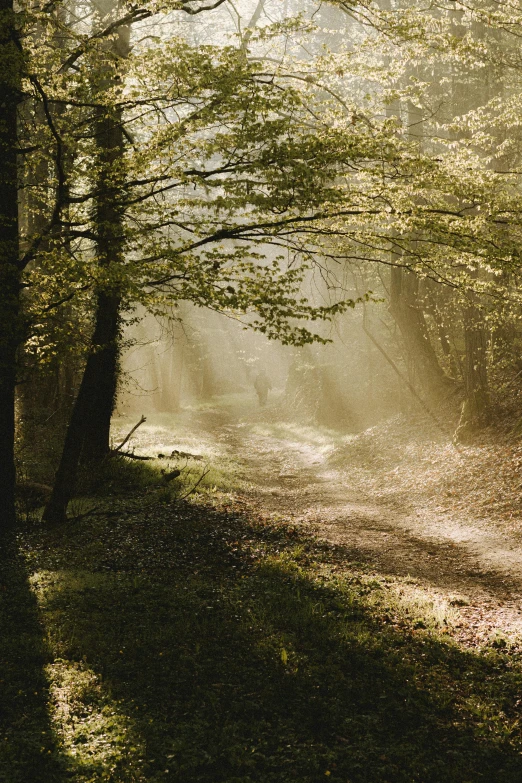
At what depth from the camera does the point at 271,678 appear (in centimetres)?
579

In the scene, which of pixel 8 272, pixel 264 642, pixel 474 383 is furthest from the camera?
pixel 474 383

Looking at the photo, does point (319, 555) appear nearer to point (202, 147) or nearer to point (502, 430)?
point (202, 147)

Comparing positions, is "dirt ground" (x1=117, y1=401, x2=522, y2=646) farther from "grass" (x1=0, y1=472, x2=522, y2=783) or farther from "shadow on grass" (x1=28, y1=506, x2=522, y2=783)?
"shadow on grass" (x1=28, y1=506, x2=522, y2=783)

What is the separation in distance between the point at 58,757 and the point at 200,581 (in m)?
3.72

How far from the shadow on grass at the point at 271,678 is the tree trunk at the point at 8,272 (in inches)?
91.9

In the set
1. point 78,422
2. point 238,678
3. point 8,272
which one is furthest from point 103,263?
point 238,678

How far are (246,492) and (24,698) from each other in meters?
9.64

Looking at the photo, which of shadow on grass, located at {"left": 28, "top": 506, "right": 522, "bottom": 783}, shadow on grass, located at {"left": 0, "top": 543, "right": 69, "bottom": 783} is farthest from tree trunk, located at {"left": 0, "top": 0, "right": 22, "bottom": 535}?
shadow on grass, located at {"left": 0, "top": 543, "right": 69, "bottom": 783}

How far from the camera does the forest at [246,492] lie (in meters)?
5.05

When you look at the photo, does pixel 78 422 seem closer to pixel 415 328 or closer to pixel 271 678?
pixel 271 678

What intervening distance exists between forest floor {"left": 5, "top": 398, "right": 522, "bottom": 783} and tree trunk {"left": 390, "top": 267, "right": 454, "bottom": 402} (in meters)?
7.54

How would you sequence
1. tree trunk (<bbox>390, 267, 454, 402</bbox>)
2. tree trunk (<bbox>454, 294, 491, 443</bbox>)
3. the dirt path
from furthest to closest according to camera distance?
tree trunk (<bbox>390, 267, 454, 402</bbox>)
tree trunk (<bbox>454, 294, 491, 443</bbox>)
the dirt path

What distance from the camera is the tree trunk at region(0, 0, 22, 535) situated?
8.87 meters

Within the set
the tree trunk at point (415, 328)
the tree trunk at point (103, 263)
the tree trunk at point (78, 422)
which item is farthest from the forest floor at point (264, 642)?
the tree trunk at point (415, 328)
